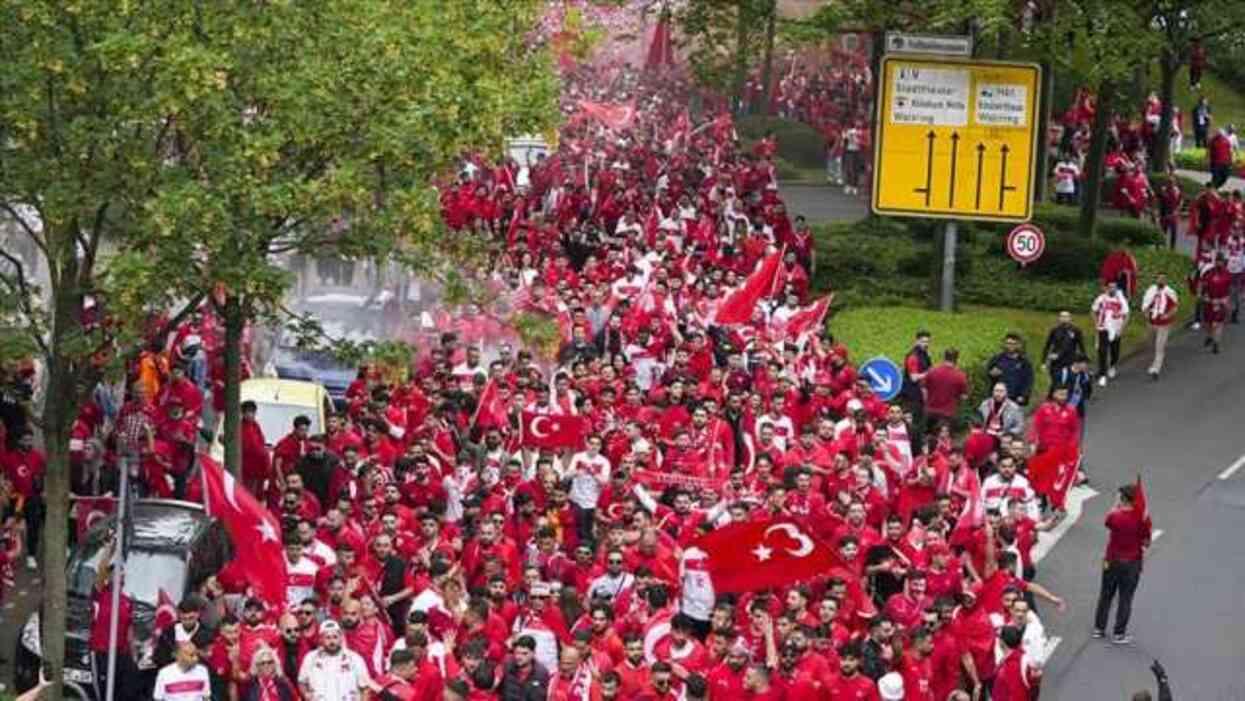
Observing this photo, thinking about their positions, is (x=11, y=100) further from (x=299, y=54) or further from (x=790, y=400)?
(x=790, y=400)

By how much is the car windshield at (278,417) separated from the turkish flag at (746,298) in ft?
17.5

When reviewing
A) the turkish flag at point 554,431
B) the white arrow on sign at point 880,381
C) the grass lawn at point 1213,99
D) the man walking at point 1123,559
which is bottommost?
the man walking at point 1123,559

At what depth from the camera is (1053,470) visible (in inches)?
1016

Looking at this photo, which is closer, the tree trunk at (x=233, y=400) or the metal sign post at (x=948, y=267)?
the tree trunk at (x=233, y=400)

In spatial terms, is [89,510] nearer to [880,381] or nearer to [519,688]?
[519,688]

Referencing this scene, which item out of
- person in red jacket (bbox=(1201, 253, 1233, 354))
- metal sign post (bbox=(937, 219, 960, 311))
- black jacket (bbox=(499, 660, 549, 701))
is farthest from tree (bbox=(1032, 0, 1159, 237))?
black jacket (bbox=(499, 660, 549, 701))

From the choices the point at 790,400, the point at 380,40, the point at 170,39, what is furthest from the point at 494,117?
the point at 790,400

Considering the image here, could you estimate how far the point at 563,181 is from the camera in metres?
40.2

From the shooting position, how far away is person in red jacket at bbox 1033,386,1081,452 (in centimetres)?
2577

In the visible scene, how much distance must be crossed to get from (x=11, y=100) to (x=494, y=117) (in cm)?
426

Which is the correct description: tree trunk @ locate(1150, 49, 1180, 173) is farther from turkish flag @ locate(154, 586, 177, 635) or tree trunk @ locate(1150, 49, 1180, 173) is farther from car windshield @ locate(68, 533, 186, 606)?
turkish flag @ locate(154, 586, 177, 635)

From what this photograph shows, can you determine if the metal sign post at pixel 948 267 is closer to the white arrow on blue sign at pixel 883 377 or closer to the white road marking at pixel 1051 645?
the white arrow on blue sign at pixel 883 377

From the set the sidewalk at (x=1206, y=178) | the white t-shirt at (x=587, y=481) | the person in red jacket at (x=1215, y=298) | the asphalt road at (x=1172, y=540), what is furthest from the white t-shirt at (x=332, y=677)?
the sidewalk at (x=1206, y=178)

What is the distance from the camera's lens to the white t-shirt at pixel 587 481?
22984mm
